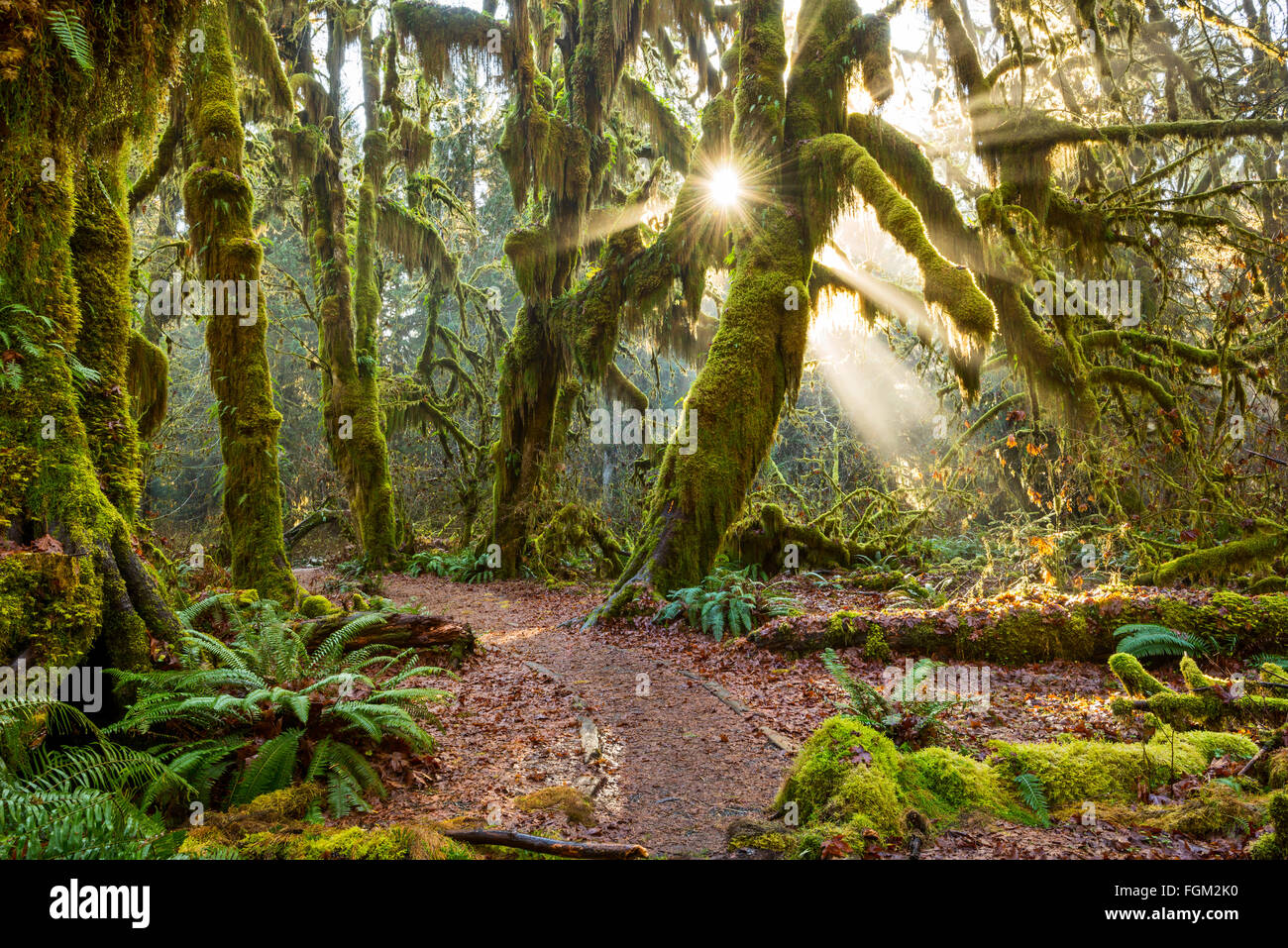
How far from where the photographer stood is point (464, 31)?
1367cm

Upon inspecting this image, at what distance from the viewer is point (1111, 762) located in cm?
369

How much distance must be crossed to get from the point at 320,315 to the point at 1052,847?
632 inches

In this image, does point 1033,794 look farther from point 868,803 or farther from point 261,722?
point 261,722

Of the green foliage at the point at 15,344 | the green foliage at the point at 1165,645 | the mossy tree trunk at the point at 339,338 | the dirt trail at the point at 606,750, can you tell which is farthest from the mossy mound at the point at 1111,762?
the mossy tree trunk at the point at 339,338

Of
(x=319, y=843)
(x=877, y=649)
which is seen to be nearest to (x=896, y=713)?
(x=877, y=649)

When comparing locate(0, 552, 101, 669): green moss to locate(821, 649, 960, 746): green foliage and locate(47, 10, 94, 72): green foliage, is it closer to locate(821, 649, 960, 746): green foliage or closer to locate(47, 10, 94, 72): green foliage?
locate(47, 10, 94, 72): green foliage

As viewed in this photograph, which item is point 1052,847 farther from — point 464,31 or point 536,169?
point 464,31

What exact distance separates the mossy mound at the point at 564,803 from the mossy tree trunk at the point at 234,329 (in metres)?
4.93

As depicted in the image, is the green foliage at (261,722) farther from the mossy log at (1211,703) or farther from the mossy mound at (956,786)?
the mossy log at (1211,703)

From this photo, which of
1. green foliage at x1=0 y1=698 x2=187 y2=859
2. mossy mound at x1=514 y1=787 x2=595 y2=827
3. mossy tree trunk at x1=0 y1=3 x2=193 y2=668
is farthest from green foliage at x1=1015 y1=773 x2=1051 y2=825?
mossy tree trunk at x1=0 y1=3 x2=193 y2=668

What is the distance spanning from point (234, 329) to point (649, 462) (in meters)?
10.1

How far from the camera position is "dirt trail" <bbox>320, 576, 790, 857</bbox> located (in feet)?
12.1

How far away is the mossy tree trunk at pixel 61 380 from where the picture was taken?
12.5 ft
